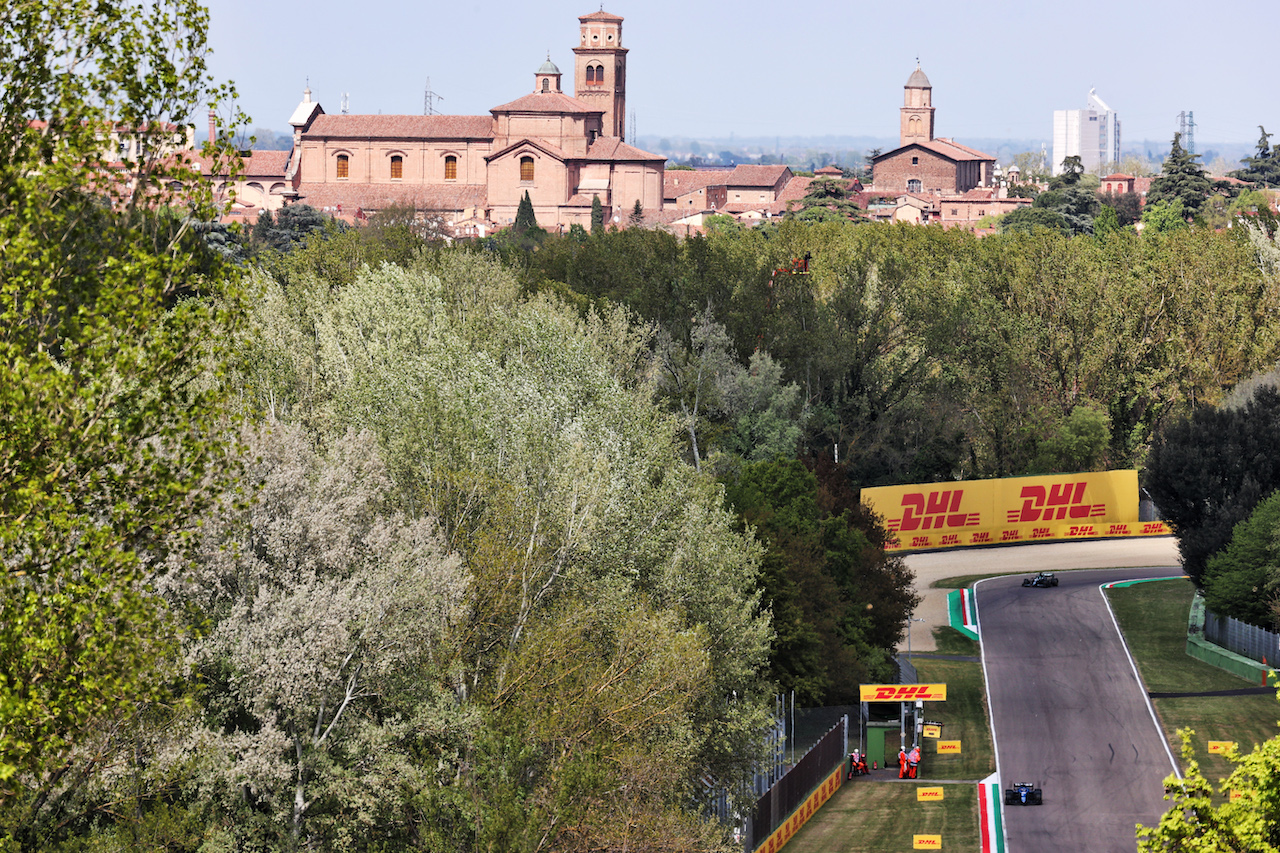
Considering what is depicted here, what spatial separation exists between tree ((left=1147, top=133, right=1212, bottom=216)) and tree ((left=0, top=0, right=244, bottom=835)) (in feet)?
514

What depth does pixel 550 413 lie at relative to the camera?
3294cm

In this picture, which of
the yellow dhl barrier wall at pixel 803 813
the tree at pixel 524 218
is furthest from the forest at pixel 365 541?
the tree at pixel 524 218

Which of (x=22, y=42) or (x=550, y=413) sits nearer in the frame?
(x=22, y=42)

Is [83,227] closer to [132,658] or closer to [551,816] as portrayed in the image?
[132,658]

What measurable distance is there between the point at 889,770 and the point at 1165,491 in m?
23.3

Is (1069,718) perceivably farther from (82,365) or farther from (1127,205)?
(1127,205)

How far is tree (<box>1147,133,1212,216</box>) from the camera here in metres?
158

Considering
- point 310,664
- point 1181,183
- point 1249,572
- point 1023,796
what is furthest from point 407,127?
point 310,664

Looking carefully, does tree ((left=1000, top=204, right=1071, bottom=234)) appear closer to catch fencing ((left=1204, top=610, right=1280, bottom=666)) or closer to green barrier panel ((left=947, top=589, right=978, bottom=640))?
green barrier panel ((left=947, top=589, right=978, bottom=640))

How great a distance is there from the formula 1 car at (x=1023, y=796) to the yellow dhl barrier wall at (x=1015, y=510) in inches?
1227

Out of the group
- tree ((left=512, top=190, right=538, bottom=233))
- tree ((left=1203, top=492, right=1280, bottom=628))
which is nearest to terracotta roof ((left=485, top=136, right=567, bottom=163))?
tree ((left=512, top=190, right=538, bottom=233))

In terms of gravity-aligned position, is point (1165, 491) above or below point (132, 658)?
below

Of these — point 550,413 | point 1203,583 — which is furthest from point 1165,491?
point 550,413

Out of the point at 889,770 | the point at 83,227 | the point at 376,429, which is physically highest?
the point at 83,227
